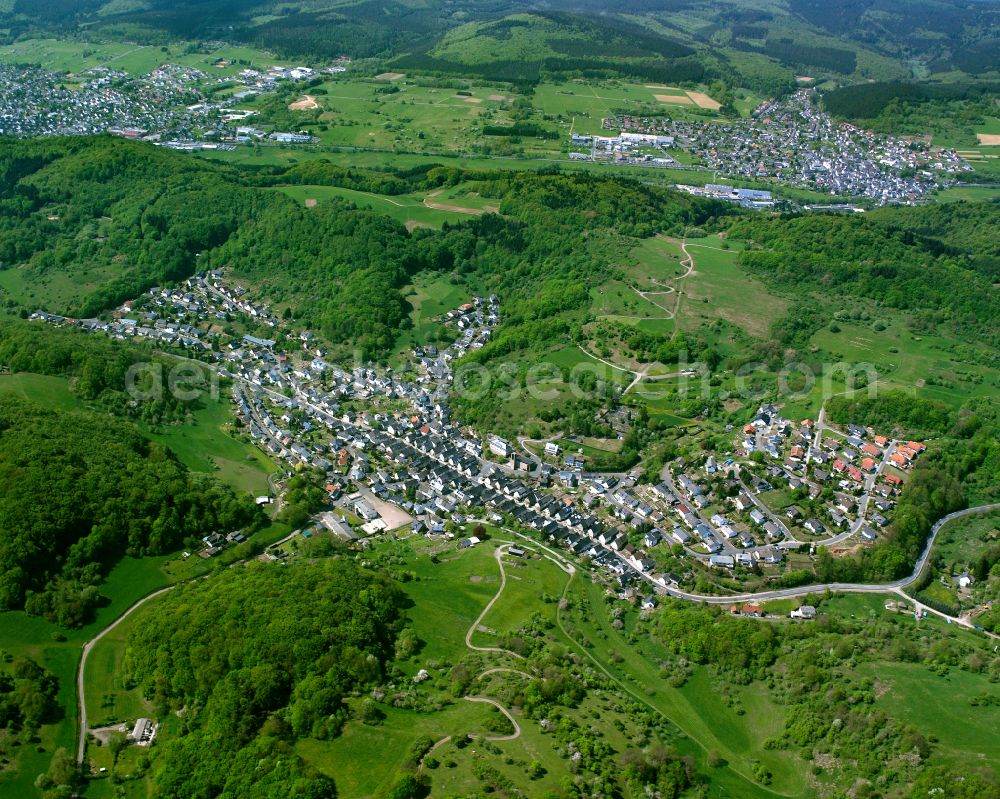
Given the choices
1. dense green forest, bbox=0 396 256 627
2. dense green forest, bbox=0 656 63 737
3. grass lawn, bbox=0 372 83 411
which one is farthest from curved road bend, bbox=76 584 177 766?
grass lawn, bbox=0 372 83 411

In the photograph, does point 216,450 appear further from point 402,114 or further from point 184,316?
point 402,114

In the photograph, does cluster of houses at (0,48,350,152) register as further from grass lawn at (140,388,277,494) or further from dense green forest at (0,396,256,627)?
dense green forest at (0,396,256,627)

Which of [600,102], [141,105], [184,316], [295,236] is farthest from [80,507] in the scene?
[600,102]

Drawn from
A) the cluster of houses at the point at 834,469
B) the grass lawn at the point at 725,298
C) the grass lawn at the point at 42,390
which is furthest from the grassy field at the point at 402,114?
the cluster of houses at the point at 834,469

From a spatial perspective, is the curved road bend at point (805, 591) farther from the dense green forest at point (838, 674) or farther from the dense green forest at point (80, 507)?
the dense green forest at point (80, 507)

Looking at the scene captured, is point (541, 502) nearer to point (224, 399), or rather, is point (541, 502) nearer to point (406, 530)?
point (406, 530)
